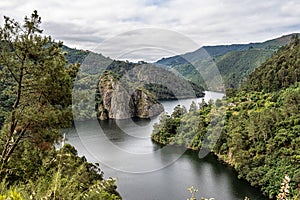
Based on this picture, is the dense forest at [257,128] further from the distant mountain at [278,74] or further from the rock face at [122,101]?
the rock face at [122,101]

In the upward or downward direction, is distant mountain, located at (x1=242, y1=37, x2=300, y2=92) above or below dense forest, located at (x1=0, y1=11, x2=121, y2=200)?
above

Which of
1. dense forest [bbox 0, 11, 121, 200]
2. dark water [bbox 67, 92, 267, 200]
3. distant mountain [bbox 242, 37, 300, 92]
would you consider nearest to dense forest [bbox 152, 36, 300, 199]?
distant mountain [bbox 242, 37, 300, 92]

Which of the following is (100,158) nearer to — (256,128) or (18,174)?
→ (256,128)

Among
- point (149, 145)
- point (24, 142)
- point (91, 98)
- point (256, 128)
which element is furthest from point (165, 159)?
point (24, 142)

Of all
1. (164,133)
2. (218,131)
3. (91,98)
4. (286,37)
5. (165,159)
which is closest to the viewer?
(165,159)

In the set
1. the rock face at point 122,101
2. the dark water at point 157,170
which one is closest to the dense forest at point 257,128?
the dark water at point 157,170

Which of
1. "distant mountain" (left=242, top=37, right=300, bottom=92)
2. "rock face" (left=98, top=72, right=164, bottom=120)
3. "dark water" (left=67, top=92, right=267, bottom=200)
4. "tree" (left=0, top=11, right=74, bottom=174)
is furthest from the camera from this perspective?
"rock face" (left=98, top=72, right=164, bottom=120)

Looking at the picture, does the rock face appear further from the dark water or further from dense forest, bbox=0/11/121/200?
dense forest, bbox=0/11/121/200
